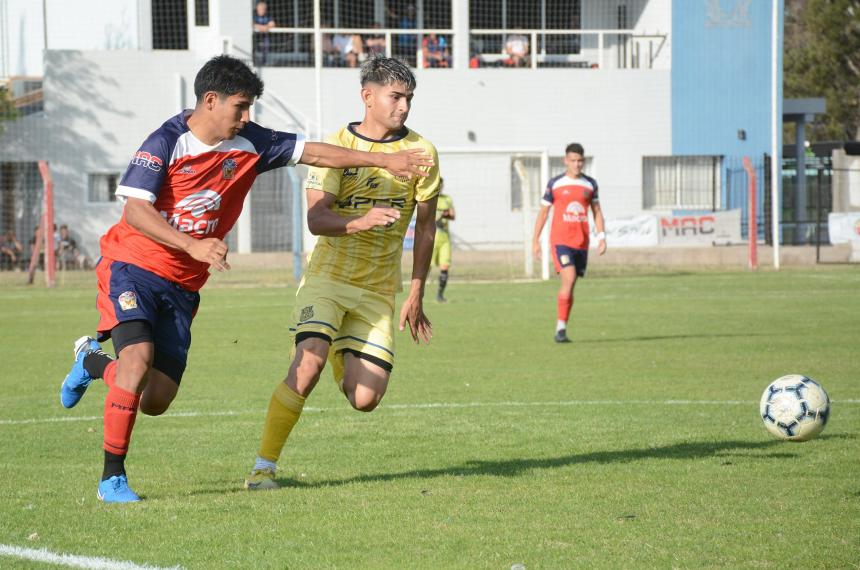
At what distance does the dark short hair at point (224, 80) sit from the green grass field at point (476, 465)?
200cm

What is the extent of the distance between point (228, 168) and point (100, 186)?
94.3 feet

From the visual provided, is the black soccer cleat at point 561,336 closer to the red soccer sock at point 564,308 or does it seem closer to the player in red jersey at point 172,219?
the red soccer sock at point 564,308

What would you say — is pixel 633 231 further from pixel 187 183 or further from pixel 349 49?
pixel 187 183

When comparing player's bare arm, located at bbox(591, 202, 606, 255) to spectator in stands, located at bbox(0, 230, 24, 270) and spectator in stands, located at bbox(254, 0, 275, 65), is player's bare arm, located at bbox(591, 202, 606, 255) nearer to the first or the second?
spectator in stands, located at bbox(0, 230, 24, 270)

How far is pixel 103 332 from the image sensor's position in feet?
19.3

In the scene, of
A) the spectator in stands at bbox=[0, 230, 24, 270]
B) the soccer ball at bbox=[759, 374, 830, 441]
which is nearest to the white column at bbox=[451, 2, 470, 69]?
the spectator in stands at bbox=[0, 230, 24, 270]

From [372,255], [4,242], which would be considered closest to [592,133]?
[4,242]

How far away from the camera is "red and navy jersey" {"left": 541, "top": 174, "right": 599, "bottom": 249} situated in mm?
14836

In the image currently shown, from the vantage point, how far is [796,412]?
724cm

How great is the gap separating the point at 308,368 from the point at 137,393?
0.90 m

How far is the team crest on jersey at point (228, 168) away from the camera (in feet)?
19.6

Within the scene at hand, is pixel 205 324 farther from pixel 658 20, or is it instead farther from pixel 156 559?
pixel 658 20

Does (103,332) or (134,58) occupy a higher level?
(134,58)

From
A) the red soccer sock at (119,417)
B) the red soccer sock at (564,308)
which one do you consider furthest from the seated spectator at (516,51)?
the red soccer sock at (119,417)
